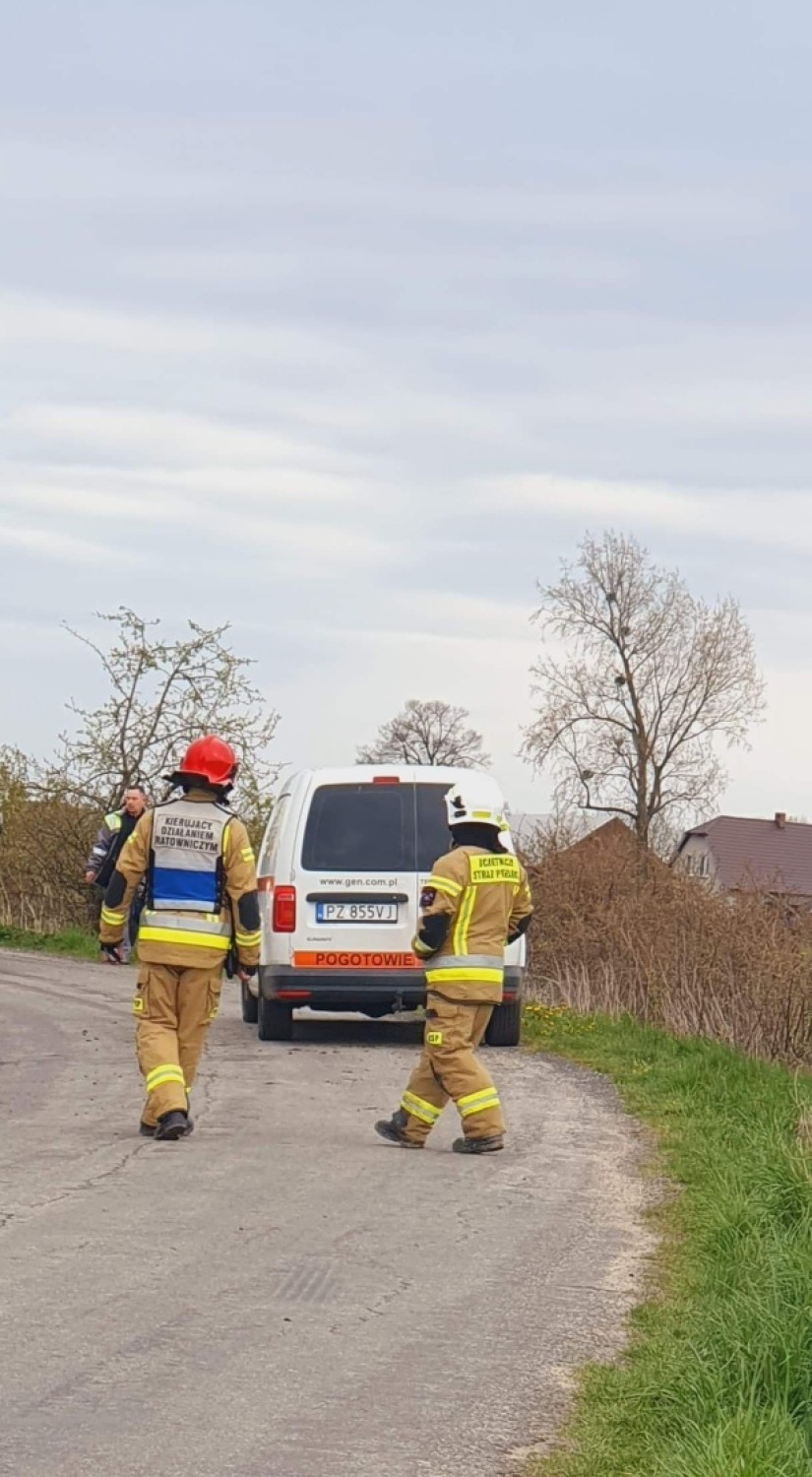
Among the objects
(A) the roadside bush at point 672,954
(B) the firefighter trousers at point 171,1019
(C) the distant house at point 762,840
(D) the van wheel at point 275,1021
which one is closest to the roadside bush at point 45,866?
(A) the roadside bush at point 672,954

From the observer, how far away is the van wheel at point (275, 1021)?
15.3 metres

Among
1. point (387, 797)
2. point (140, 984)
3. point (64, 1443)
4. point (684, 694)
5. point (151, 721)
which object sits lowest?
point (64, 1443)

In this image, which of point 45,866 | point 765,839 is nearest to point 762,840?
point 765,839

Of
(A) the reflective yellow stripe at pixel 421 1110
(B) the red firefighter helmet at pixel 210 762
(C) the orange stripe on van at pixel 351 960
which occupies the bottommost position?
(A) the reflective yellow stripe at pixel 421 1110

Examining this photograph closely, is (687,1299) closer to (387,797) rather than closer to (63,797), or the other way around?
(387,797)

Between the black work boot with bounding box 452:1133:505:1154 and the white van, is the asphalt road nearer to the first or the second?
the black work boot with bounding box 452:1133:505:1154

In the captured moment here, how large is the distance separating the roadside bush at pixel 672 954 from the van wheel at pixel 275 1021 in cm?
291

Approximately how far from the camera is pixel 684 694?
218ft

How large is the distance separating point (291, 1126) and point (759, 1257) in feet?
13.1

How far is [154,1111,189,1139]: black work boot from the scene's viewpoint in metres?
9.90

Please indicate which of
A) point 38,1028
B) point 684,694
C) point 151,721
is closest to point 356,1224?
point 38,1028

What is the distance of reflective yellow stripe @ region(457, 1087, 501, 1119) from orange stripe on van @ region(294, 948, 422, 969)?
4.98 m

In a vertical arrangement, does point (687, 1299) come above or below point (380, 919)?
below

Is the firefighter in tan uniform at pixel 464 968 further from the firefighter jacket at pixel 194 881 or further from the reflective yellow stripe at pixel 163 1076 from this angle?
the reflective yellow stripe at pixel 163 1076
